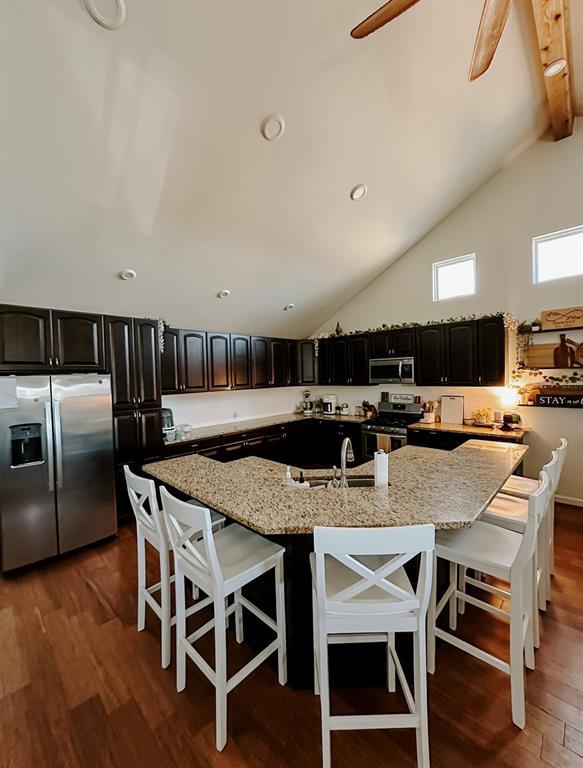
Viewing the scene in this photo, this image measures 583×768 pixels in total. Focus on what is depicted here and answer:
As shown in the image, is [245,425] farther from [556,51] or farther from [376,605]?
[556,51]

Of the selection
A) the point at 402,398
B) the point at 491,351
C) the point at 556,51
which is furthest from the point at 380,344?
the point at 556,51

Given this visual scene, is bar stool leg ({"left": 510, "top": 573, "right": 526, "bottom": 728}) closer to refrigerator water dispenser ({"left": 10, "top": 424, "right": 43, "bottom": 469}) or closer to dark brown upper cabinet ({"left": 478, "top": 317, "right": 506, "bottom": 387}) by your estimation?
dark brown upper cabinet ({"left": 478, "top": 317, "right": 506, "bottom": 387})

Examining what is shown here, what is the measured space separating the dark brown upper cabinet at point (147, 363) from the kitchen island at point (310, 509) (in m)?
1.76

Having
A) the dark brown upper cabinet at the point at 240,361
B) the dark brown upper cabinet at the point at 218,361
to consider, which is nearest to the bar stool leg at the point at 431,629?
the dark brown upper cabinet at the point at 218,361

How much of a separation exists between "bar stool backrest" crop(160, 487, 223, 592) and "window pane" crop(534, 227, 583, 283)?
4668mm

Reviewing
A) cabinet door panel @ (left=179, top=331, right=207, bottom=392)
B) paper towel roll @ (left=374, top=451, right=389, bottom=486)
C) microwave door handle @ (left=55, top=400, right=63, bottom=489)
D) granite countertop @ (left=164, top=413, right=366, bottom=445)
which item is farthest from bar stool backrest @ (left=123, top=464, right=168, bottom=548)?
cabinet door panel @ (left=179, top=331, right=207, bottom=392)

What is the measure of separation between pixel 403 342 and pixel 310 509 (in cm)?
382

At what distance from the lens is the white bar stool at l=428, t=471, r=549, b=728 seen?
1.44 meters

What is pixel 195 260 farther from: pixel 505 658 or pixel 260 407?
pixel 505 658

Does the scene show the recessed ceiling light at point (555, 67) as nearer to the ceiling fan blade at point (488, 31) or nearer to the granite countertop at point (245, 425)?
the ceiling fan blade at point (488, 31)

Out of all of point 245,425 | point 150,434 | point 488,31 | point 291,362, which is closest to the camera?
point 488,31

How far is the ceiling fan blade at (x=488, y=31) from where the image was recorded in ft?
5.34

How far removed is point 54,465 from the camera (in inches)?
113

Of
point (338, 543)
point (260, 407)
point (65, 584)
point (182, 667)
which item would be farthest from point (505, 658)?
point (260, 407)
